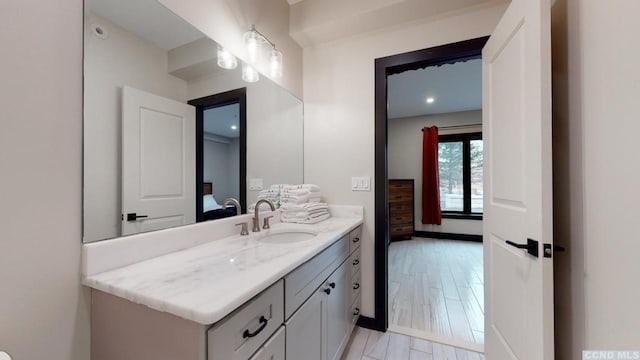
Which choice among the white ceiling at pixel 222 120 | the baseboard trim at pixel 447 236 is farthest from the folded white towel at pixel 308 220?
the baseboard trim at pixel 447 236

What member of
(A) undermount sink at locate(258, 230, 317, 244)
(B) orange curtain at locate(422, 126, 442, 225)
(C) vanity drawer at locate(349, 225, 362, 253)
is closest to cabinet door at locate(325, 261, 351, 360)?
(C) vanity drawer at locate(349, 225, 362, 253)

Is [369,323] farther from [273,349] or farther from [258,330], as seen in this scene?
[258,330]

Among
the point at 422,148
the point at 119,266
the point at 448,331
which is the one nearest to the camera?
the point at 119,266

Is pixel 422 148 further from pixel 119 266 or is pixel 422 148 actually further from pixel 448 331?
pixel 119 266

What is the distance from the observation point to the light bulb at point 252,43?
4.96 ft

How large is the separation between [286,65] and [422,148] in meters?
3.85

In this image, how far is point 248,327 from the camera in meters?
0.72

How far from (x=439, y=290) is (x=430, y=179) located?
276 cm

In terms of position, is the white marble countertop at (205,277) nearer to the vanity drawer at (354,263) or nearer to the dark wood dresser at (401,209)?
the vanity drawer at (354,263)

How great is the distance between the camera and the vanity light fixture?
1.52 m

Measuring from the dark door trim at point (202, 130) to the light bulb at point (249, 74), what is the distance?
2.9 inches

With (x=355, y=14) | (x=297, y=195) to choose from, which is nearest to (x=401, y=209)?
(x=297, y=195)

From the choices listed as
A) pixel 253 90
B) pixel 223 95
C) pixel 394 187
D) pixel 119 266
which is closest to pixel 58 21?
pixel 223 95

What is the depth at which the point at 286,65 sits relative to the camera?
1958 millimetres
